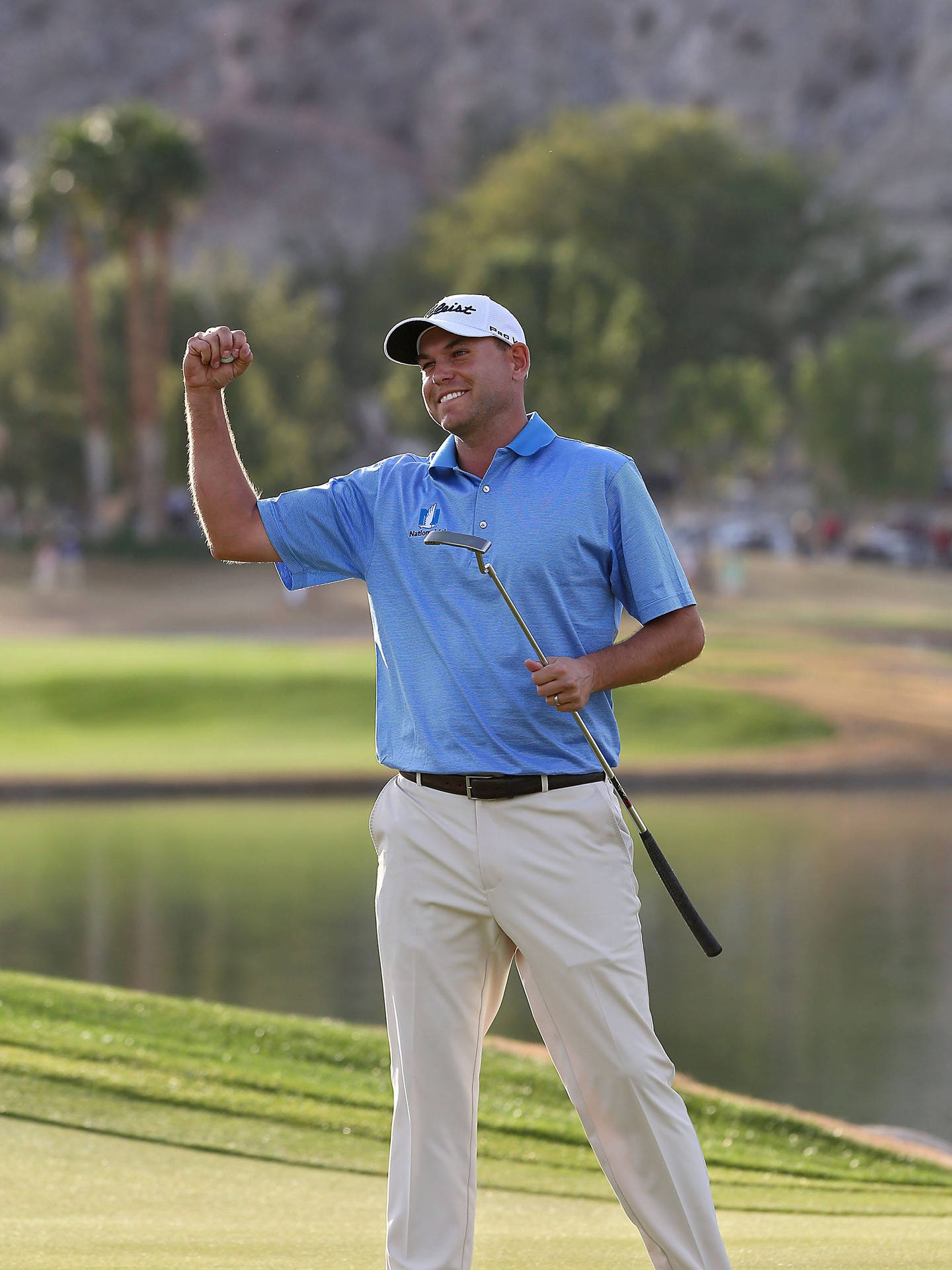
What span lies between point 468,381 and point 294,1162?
3193 millimetres

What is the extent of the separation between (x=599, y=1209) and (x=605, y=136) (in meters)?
85.4

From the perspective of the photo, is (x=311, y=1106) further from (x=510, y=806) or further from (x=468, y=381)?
(x=468, y=381)

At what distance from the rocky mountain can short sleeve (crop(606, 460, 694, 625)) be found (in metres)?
103

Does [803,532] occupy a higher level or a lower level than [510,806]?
lower

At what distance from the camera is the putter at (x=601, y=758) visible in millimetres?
3680

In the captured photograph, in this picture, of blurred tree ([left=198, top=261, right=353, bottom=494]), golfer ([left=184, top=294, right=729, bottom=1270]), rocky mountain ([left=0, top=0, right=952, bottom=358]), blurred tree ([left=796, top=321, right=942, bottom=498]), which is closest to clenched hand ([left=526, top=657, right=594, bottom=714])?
golfer ([left=184, top=294, right=729, bottom=1270])

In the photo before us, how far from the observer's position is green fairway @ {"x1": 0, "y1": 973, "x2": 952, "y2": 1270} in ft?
14.8

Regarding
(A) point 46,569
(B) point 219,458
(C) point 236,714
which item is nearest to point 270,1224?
(B) point 219,458

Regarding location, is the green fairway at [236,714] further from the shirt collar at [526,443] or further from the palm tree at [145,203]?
the palm tree at [145,203]

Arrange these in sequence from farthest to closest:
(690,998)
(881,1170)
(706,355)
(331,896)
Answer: (706,355) → (331,896) → (690,998) → (881,1170)

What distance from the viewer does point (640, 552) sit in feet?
12.4

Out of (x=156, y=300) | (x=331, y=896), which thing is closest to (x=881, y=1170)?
(x=331, y=896)

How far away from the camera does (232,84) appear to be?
13675cm

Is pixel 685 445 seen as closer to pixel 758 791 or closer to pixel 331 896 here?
pixel 758 791
